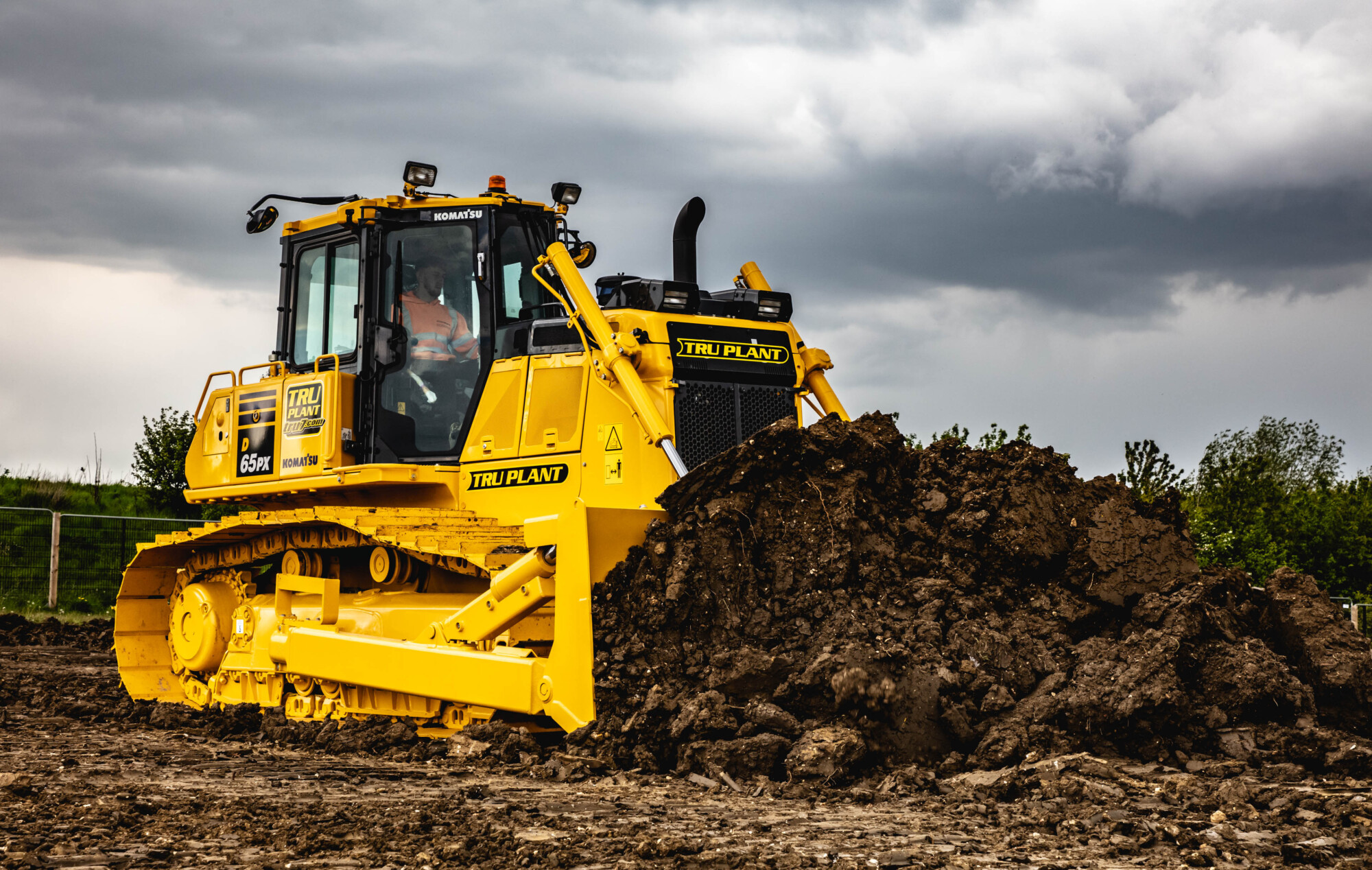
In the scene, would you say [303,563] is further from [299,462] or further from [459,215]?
[459,215]

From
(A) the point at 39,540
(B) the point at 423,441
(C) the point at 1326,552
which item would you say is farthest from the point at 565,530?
(C) the point at 1326,552

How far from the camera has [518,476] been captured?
879 cm

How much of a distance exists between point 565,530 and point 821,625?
1.52m

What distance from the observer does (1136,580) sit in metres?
7.17

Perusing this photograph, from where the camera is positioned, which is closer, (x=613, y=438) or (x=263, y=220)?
(x=613, y=438)

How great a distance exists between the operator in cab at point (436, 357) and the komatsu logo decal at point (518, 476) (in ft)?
1.33

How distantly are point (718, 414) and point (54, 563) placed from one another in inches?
619

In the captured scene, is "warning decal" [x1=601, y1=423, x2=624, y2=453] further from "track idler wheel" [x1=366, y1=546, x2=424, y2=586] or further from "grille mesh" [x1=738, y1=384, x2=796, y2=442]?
"track idler wheel" [x1=366, y1=546, x2=424, y2=586]

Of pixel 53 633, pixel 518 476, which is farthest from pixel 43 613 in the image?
pixel 518 476

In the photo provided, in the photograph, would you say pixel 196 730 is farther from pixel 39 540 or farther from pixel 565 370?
pixel 39 540

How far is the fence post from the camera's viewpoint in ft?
66.9

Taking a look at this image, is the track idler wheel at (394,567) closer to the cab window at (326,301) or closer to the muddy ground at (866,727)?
the muddy ground at (866,727)

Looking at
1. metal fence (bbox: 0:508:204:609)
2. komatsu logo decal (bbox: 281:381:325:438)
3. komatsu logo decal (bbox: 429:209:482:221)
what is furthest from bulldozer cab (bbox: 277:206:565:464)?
metal fence (bbox: 0:508:204:609)

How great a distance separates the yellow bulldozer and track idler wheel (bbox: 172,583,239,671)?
21 mm
